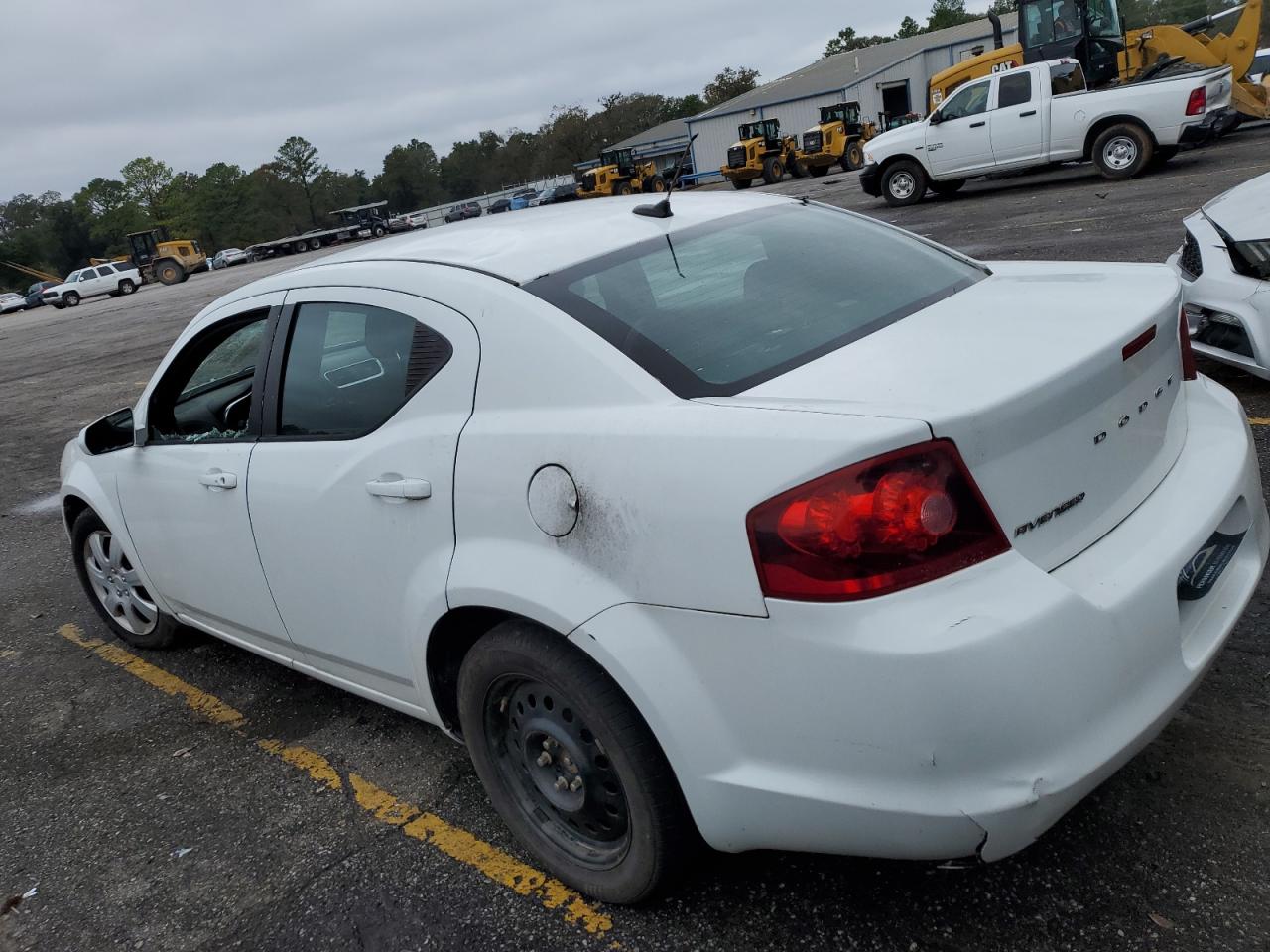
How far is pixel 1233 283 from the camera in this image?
458 cm

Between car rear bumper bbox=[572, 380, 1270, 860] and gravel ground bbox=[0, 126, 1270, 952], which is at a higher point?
car rear bumper bbox=[572, 380, 1270, 860]

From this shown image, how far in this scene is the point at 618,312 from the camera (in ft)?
8.00

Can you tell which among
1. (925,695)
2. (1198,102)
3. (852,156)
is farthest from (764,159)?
(925,695)

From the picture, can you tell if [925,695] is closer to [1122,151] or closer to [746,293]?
[746,293]

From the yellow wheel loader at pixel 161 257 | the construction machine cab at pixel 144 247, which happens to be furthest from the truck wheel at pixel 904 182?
the construction machine cab at pixel 144 247

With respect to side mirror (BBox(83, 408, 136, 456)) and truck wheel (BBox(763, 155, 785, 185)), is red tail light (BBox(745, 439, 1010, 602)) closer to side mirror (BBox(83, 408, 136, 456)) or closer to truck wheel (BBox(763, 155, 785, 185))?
side mirror (BBox(83, 408, 136, 456))

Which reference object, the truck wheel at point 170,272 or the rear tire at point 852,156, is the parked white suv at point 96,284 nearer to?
the truck wheel at point 170,272

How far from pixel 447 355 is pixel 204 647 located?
Answer: 261cm

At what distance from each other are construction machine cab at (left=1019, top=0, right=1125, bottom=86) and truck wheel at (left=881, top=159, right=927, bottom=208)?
12.0ft

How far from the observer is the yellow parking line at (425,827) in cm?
252

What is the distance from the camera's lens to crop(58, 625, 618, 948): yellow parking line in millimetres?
2516

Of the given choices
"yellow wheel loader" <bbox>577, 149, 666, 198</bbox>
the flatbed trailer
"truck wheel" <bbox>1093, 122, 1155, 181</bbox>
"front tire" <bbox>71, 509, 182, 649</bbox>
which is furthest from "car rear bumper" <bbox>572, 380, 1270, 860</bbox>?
the flatbed trailer

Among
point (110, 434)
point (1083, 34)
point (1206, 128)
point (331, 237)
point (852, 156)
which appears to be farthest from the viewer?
point (331, 237)

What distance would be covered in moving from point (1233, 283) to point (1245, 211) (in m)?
0.44
